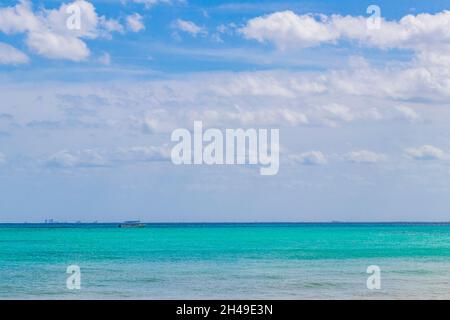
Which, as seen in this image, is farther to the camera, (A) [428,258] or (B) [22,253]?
(B) [22,253]

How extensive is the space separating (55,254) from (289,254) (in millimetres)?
18834

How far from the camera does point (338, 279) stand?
38969 mm

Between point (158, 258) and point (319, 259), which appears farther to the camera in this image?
point (158, 258)
